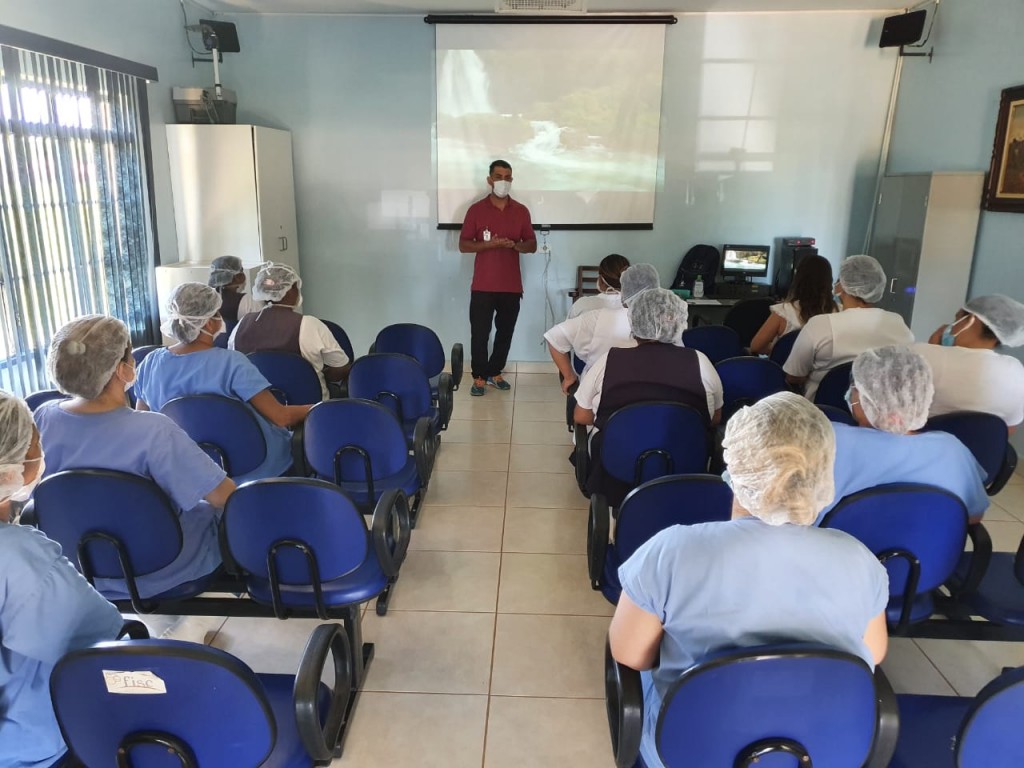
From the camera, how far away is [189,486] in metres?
1.99

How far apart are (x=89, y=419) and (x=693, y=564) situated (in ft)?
5.29

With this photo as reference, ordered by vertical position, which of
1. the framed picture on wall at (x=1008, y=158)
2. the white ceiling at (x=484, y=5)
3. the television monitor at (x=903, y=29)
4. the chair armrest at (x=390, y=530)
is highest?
the white ceiling at (x=484, y=5)

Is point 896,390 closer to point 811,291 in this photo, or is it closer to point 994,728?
point 994,728

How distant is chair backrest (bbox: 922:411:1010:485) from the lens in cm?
249

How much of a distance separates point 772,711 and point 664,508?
80 cm

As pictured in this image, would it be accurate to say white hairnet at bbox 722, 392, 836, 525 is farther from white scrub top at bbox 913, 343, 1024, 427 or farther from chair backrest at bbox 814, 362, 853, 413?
chair backrest at bbox 814, 362, 853, 413

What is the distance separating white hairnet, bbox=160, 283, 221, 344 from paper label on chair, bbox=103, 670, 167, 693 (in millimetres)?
1822

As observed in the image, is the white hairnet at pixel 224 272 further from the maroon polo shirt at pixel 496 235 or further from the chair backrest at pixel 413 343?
the maroon polo shirt at pixel 496 235

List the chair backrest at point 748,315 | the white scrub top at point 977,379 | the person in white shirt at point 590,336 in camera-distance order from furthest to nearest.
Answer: the chair backrest at point 748,315 → the person in white shirt at point 590,336 → the white scrub top at point 977,379

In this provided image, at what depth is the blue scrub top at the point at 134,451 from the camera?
75.1 inches

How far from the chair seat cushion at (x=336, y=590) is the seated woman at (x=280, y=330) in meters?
1.45

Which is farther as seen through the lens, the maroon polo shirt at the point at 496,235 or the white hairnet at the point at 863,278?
the maroon polo shirt at the point at 496,235

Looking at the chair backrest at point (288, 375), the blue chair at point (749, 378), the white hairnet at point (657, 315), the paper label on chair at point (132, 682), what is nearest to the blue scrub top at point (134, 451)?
the paper label on chair at point (132, 682)

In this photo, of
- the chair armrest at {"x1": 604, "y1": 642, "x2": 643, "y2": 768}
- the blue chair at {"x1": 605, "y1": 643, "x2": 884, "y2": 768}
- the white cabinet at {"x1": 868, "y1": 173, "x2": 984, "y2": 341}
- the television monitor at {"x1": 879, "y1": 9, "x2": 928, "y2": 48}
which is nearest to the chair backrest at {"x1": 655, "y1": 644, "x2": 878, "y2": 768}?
the blue chair at {"x1": 605, "y1": 643, "x2": 884, "y2": 768}
